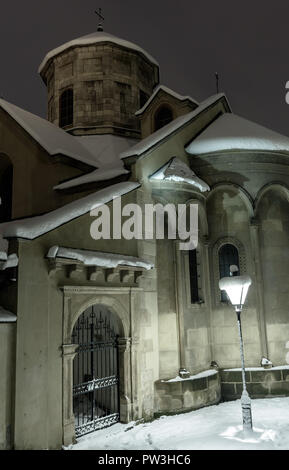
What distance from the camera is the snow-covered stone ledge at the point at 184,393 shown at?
1018 centimetres

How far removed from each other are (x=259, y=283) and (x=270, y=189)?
318 cm

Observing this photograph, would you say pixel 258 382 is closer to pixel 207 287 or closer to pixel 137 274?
pixel 207 287

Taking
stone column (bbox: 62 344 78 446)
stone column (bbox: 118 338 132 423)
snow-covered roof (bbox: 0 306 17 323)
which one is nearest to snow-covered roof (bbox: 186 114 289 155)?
stone column (bbox: 118 338 132 423)

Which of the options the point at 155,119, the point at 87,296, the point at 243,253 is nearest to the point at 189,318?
the point at 243,253

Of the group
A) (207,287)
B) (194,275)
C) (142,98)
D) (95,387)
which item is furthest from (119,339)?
(142,98)

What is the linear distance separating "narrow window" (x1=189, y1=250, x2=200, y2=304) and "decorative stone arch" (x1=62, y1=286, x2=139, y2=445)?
3.01 metres

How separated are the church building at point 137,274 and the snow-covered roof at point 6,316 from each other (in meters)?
0.02

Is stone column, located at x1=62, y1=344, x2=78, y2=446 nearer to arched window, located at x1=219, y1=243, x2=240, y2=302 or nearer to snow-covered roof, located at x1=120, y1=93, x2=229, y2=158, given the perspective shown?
snow-covered roof, located at x1=120, y1=93, x2=229, y2=158

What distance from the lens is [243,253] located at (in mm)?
12797

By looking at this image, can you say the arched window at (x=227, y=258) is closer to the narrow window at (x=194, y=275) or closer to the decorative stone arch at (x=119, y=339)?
the narrow window at (x=194, y=275)

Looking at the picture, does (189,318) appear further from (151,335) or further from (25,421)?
(25,421)

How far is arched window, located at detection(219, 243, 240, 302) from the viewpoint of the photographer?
42.3 feet

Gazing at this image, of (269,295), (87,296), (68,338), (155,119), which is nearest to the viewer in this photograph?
(68,338)
